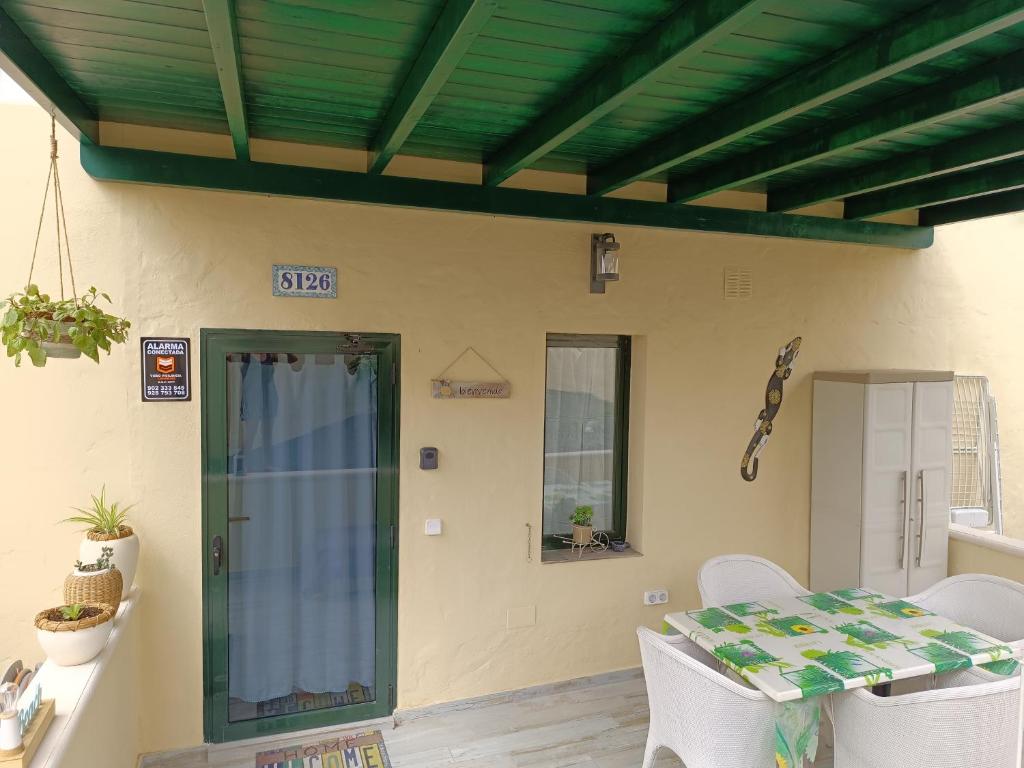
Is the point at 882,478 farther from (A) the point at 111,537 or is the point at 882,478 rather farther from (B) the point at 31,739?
(B) the point at 31,739

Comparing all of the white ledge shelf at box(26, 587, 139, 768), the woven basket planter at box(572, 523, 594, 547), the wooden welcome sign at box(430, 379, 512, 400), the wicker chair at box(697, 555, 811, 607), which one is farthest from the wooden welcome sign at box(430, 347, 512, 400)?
the white ledge shelf at box(26, 587, 139, 768)

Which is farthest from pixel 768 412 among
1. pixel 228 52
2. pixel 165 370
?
pixel 228 52

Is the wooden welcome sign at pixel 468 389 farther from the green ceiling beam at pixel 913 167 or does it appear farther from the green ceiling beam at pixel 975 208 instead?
the green ceiling beam at pixel 975 208

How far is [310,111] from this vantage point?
3.08m

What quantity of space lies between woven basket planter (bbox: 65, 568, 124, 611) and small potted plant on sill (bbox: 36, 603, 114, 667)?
178mm

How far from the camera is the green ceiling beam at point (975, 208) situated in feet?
14.1

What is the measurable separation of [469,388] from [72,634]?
2099mm

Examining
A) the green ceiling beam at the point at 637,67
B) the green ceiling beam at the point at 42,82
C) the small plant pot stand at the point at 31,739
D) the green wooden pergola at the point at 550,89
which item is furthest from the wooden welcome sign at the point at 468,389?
the small plant pot stand at the point at 31,739

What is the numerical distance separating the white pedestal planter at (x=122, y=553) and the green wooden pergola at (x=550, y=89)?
1660 millimetres

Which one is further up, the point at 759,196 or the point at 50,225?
the point at 759,196

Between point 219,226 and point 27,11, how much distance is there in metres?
1.31

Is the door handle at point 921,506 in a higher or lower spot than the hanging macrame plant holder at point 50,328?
lower

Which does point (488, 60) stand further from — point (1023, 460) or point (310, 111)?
point (1023, 460)

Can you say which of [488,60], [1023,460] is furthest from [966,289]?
[488,60]
